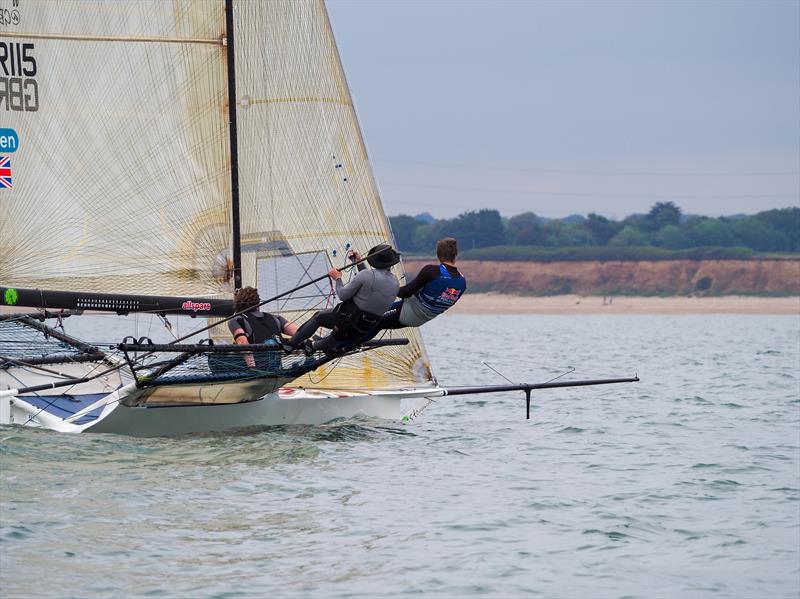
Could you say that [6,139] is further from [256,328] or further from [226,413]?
[226,413]

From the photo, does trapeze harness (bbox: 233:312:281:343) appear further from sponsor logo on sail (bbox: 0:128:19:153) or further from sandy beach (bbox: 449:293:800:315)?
sandy beach (bbox: 449:293:800:315)

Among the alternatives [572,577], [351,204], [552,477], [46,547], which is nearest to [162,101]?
[351,204]

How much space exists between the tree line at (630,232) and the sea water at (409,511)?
378 feet

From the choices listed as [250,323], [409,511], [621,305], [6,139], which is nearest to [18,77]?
[6,139]

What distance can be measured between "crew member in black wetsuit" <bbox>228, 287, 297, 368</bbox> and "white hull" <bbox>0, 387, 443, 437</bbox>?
67cm

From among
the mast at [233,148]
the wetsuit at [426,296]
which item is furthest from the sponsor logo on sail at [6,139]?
the wetsuit at [426,296]

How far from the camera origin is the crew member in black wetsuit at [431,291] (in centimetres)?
1382

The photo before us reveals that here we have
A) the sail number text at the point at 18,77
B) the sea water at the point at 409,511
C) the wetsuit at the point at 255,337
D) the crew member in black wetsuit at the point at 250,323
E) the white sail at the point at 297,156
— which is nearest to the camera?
the sea water at the point at 409,511

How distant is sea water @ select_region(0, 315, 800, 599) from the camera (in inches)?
382

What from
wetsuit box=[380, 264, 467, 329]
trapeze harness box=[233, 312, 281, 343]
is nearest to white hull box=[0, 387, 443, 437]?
trapeze harness box=[233, 312, 281, 343]

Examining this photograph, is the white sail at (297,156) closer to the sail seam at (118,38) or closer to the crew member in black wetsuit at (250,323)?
the sail seam at (118,38)

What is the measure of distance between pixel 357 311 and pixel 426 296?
27.7 inches

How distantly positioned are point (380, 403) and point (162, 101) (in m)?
4.43

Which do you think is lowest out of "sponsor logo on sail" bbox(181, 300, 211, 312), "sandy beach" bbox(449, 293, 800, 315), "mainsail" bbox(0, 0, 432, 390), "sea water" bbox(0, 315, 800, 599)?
"sandy beach" bbox(449, 293, 800, 315)
